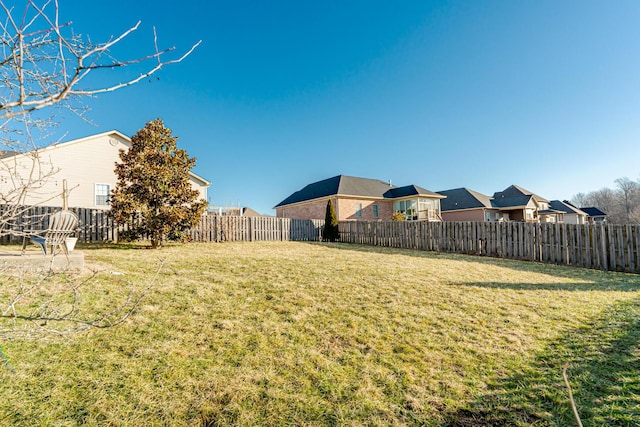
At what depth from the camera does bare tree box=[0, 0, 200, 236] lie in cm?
126

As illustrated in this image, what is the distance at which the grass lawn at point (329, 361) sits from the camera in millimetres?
2115

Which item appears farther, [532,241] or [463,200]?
[463,200]

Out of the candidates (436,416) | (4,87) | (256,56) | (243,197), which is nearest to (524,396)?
(436,416)

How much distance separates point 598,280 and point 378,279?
18.6ft

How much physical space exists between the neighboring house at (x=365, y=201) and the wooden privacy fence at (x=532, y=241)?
8594 mm

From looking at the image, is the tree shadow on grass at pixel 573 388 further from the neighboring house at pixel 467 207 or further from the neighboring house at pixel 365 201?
the neighboring house at pixel 467 207

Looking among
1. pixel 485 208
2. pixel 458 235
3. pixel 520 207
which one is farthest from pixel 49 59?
pixel 520 207

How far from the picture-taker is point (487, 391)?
2.39m

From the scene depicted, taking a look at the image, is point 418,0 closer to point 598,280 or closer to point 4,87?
point 598,280

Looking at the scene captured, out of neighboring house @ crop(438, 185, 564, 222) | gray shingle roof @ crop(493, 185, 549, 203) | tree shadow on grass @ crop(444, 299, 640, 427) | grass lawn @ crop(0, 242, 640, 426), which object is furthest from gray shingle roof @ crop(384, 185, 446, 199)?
tree shadow on grass @ crop(444, 299, 640, 427)

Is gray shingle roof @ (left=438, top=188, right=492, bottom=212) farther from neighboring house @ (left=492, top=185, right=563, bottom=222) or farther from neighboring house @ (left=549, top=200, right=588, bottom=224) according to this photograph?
neighboring house @ (left=549, top=200, right=588, bottom=224)

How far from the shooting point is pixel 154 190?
9.87 metres

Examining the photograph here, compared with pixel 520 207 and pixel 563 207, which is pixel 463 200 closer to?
pixel 520 207

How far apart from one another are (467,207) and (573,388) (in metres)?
29.0
